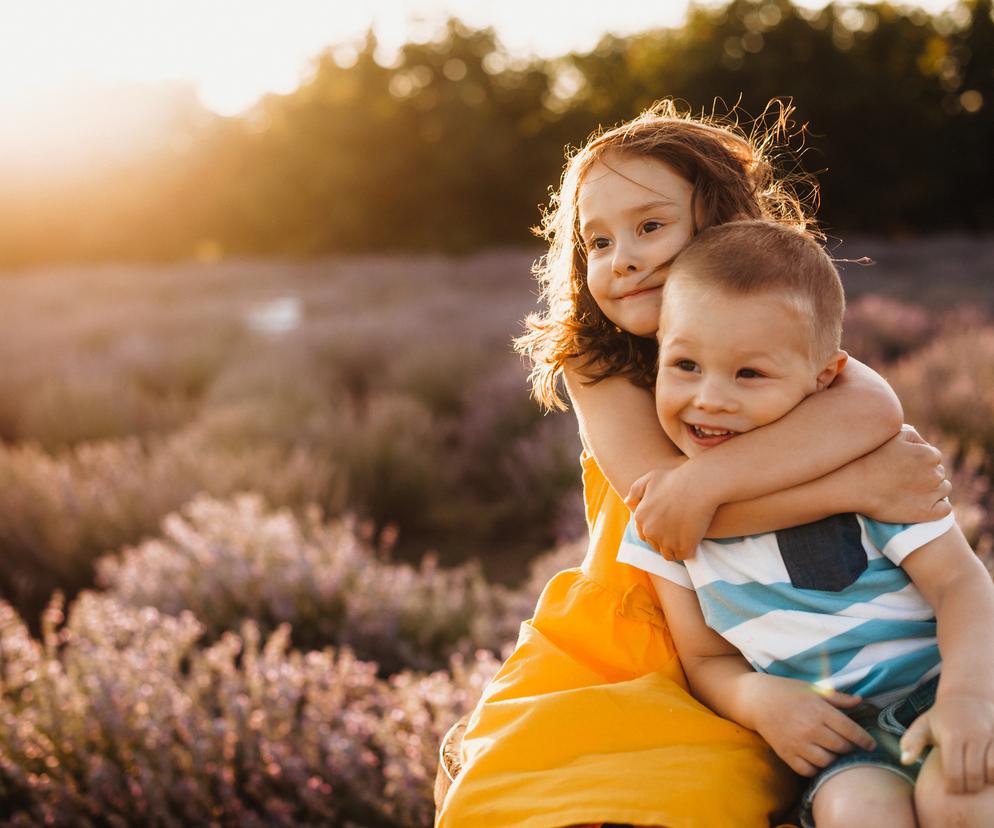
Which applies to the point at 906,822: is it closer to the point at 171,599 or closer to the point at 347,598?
the point at 347,598

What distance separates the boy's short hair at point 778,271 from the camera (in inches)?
56.0

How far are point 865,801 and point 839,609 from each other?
289mm

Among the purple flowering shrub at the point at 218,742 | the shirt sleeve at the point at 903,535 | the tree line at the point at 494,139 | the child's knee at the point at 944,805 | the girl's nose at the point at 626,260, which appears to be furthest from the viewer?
the tree line at the point at 494,139

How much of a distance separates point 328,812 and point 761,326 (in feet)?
5.47

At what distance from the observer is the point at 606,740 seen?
4.64 feet

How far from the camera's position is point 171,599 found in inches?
134

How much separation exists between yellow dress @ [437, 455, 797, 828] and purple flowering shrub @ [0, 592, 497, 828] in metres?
0.79

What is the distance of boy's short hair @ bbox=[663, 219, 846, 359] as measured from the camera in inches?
56.0

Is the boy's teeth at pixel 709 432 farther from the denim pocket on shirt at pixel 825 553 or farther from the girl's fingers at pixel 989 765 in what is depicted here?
the girl's fingers at pixel 989 765

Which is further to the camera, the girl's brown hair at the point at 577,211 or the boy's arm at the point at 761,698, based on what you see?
the girl's brown hair at the point at 577,211

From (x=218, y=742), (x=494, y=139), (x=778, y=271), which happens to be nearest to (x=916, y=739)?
(x=778, y=271)

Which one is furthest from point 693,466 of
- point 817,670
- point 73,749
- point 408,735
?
point 73,749

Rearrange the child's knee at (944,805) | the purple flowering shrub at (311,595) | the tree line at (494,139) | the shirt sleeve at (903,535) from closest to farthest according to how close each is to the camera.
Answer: the child's knee at (944,805) → the shirt sleeve at (903,535) → the purple flowering shrub at (311,595) → the tree line at (494,139)

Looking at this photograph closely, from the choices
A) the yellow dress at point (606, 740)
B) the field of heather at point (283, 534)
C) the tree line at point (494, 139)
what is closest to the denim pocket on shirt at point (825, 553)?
the yellow dress at point (606, 740)
